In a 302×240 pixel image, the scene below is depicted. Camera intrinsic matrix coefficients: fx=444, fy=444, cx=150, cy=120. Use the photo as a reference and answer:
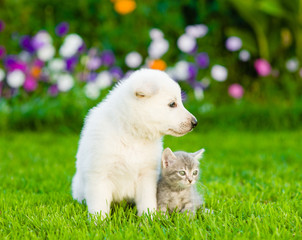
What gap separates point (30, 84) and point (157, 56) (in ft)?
7.16

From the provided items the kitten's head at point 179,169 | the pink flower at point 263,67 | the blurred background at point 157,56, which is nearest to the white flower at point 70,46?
the blurred background at point 157,56

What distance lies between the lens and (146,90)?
2908 millimetres

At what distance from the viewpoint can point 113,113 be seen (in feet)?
10.1

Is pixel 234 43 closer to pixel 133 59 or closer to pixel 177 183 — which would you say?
pixel 133 59

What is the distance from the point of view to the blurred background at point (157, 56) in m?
7.00

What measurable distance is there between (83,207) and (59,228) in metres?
0.45

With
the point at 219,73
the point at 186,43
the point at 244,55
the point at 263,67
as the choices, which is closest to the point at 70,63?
the point at 186,43

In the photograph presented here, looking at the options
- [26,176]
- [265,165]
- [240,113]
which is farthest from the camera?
[240,113]

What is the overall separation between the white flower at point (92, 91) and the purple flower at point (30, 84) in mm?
865

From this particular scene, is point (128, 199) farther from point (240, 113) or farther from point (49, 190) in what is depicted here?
point (240, 113)

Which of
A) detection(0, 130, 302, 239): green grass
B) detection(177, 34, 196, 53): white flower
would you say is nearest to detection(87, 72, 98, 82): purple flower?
detection(0, 130, 302, 239): green grass

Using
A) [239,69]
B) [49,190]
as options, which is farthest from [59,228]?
[239,69]

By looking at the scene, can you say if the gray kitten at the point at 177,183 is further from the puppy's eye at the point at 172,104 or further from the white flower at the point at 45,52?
the white flower at the point at 45,52

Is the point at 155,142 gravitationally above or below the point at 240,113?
above
